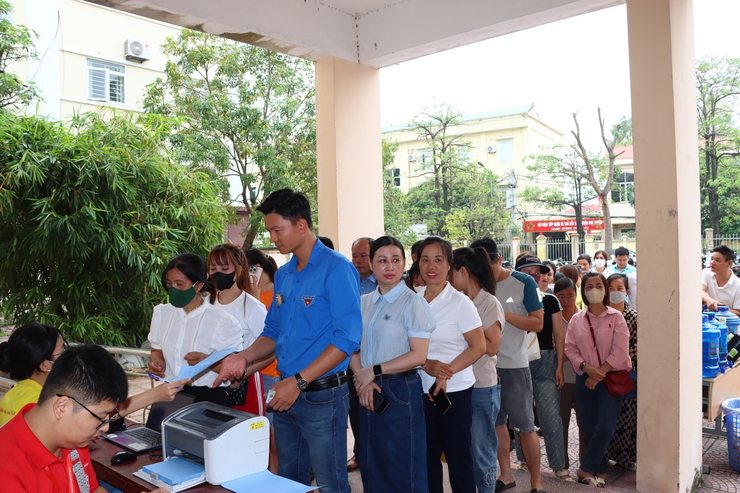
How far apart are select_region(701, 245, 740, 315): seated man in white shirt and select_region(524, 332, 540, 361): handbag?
2712 millimetres

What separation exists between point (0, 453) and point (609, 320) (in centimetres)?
358

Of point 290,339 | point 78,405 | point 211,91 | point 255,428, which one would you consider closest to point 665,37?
point 290,339

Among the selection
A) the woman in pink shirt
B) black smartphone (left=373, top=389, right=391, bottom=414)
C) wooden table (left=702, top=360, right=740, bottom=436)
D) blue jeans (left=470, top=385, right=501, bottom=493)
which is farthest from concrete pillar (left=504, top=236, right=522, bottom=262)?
black smartphone (left=373, top=389, right=391, bottom=414)

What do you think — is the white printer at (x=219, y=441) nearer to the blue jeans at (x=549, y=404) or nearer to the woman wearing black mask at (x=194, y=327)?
the woman wearing black mask at (x=194, y=327)

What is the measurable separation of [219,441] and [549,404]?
2794mm

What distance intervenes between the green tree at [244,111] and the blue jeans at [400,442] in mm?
7411

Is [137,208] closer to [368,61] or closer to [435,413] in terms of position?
[368,61]

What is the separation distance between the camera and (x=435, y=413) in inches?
124

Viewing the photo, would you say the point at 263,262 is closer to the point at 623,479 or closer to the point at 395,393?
the point at 395,393

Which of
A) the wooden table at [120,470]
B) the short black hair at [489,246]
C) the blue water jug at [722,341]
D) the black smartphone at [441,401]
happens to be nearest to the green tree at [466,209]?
the blue water jug at [722,341]

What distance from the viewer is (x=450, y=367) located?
119 inches

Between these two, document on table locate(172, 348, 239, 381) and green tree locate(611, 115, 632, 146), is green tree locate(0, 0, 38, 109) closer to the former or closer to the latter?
document on table locate(172, 348, 239, 381)

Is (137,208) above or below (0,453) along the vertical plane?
above

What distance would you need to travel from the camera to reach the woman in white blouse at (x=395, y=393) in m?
2.80
